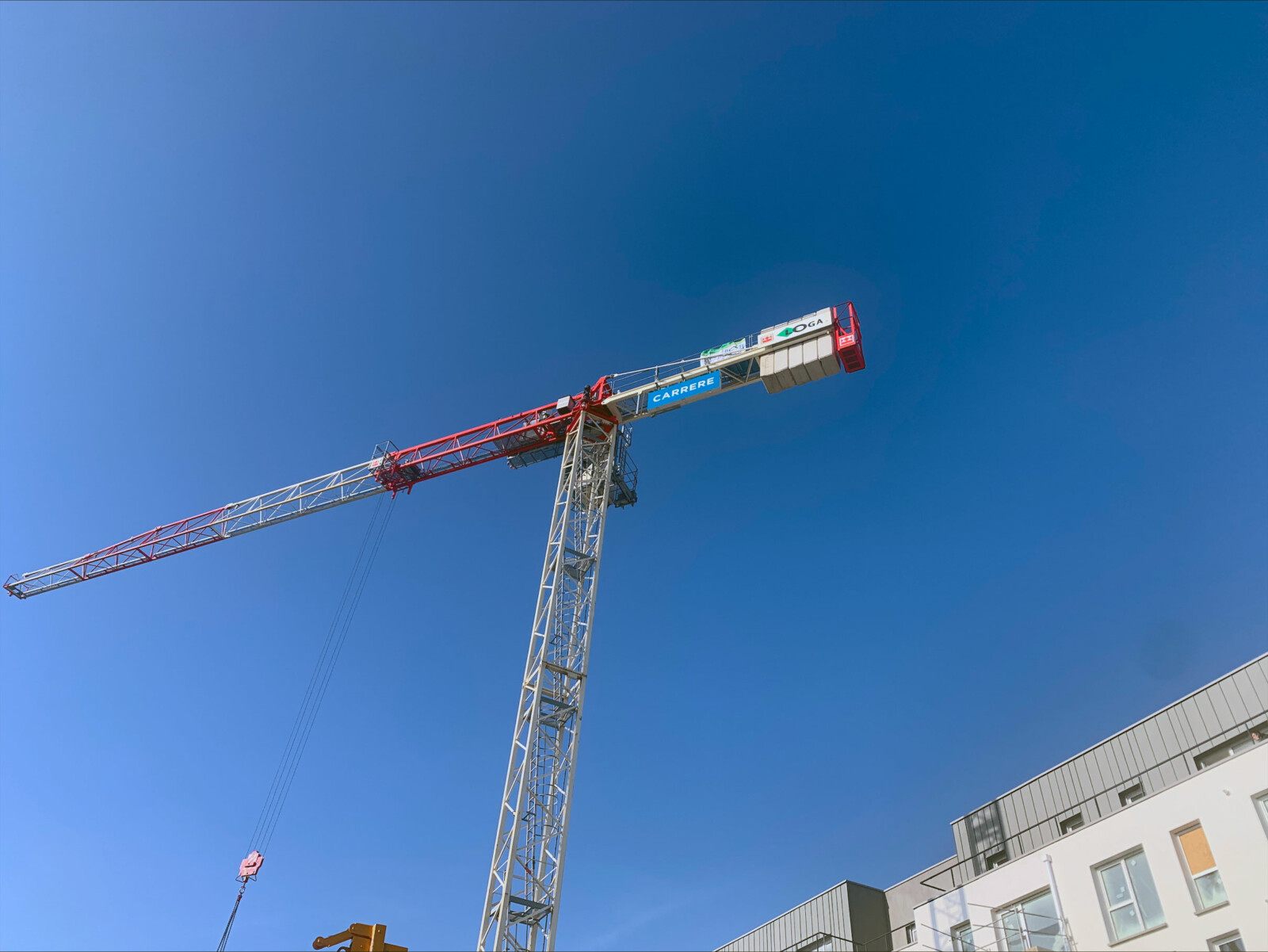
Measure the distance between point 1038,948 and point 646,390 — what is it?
Result: 2908 centimetres

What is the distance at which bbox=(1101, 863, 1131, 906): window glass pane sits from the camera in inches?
840

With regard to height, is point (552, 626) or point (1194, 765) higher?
point (552, 626)

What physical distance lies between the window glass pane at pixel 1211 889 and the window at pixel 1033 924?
144 inches

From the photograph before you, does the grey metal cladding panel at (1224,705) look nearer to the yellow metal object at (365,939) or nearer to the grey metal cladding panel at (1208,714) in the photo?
the grey metal cladding panel at (1208,714)

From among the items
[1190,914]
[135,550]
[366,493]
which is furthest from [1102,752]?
[135,550]

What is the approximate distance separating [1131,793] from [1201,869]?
19.6 ft

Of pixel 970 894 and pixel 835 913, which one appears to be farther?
pixel 835 913

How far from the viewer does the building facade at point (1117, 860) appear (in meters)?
19.4

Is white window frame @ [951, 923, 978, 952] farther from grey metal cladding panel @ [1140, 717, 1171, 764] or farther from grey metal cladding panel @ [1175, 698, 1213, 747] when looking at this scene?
grey metal cladding panel @ [1175, 698, 1213, 747]

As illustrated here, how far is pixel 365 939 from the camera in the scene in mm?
9000

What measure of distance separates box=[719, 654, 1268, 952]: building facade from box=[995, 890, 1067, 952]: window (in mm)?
33

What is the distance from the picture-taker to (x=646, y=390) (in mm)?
45531

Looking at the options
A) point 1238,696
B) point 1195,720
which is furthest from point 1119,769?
point 1238,696

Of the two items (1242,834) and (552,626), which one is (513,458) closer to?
(552,626)
